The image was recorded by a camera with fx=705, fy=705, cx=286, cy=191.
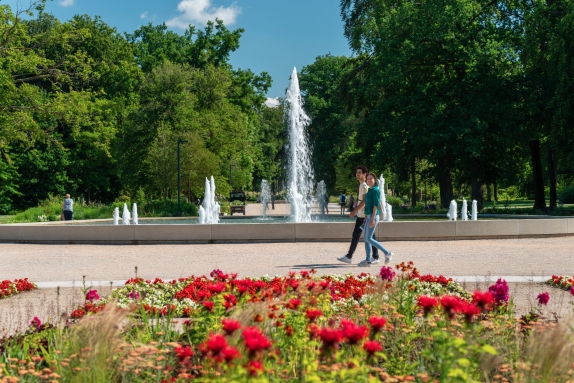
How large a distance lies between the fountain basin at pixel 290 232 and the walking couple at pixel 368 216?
4.78 m

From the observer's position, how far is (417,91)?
39469 millimetres

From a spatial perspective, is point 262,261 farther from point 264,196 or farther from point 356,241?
point 264,196

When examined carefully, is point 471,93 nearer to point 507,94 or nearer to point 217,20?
point 507,94

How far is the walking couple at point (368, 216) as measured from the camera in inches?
512

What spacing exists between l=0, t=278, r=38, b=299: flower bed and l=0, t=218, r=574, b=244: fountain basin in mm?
8842

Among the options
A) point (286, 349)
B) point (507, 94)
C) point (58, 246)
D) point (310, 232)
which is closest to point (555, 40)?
point (507, 94)

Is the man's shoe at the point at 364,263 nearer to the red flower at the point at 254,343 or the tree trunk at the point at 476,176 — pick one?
the red flower at the point at 254,343

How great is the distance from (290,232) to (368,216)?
616cm

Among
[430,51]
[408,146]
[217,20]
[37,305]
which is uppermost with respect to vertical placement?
[217,20]

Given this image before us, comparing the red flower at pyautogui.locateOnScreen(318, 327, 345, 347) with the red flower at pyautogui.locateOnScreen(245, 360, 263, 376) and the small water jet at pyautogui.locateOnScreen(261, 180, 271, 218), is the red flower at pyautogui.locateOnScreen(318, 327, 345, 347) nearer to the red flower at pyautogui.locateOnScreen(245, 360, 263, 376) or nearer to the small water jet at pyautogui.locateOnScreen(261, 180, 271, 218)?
the red flower at pyautogui.locateOnScreen(245, 360, 263, 376)

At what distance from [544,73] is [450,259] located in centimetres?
2514

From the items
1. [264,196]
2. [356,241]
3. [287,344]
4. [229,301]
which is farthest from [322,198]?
[287,344]

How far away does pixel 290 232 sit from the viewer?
19188 mm

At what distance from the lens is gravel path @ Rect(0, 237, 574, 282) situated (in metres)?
12.5
